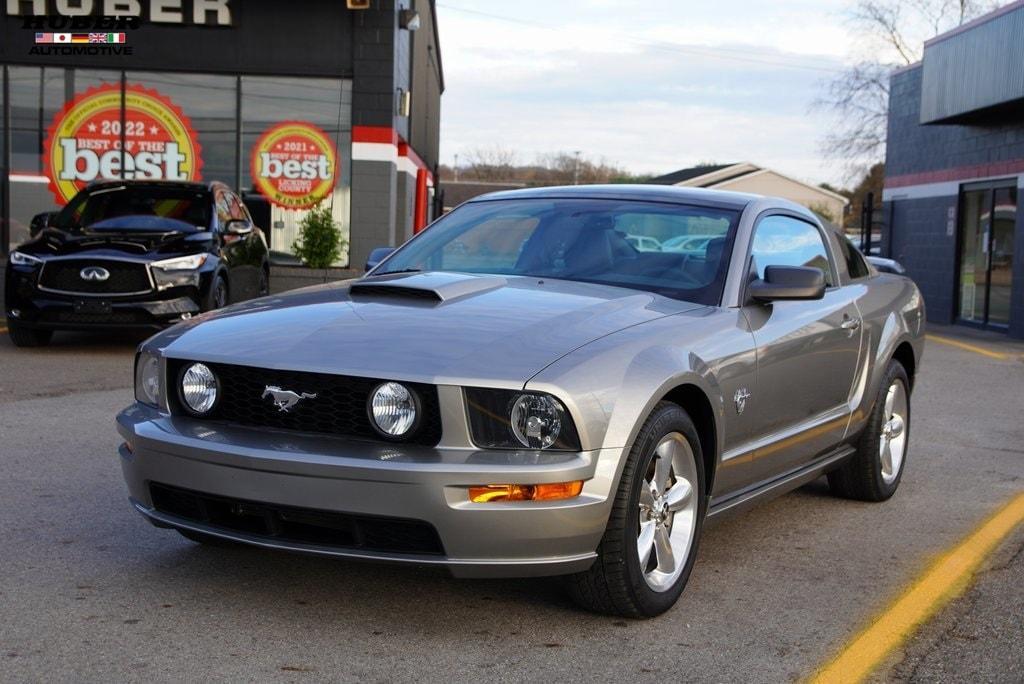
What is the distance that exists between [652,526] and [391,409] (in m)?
1.01

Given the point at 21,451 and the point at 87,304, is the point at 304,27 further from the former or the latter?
the point at 21,451

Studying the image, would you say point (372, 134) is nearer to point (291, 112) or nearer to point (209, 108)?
point (291, 112)

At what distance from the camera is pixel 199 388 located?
13.7 ft

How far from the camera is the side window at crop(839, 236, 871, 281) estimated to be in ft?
21.1

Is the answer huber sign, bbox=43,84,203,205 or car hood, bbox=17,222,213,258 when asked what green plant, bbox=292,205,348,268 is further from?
car hood, bbox=17,222,213,258

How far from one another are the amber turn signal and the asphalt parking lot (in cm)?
30

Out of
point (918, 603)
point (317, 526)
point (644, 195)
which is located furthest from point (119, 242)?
point (918, 603)

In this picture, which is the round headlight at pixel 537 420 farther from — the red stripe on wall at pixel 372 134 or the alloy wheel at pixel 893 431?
the red stripe on wall at pixel 372 134

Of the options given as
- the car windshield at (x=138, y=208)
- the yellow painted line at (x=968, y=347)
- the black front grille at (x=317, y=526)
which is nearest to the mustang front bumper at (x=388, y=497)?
the black front grille at (x=317, y=526)

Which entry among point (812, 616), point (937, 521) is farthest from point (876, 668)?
point (937, 521)

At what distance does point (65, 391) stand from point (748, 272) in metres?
5.89

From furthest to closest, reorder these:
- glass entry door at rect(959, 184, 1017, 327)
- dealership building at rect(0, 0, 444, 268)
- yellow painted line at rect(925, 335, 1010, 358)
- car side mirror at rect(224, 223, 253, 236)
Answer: glass entry door at rect(959, 184, 1017, 327) → dealership building at rect(0, 0, 444, 268) → yellow painted line at rect(925, 335, 1010, 358) → car side mirror at rect(224, 223, 253, 236)

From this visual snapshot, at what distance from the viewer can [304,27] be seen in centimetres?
1853

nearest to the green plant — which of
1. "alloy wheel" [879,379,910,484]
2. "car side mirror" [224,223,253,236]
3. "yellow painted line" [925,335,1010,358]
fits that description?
"car side mirror" [224,223,253,236]
